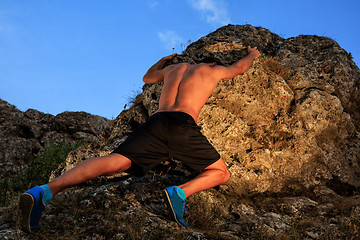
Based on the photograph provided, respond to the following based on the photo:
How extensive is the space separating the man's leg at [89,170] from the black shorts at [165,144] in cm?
10

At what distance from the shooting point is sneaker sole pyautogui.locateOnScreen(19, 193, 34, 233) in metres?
2.49

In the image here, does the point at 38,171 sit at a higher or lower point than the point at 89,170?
higher

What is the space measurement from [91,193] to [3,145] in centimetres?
631

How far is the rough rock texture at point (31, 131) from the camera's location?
8383mm

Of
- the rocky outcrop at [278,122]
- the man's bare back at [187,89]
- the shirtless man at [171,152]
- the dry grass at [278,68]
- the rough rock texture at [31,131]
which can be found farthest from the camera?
the rough rock texture at [31,131]

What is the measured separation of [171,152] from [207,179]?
56 cm

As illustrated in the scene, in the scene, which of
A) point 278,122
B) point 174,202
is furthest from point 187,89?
point 278,122

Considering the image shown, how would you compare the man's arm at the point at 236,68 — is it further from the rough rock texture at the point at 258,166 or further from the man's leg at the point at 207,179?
the man's leg at the point at 207,179

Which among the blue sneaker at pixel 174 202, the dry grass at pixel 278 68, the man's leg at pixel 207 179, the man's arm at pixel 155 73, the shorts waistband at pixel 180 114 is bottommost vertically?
the blue sneaker at pixel 174 202

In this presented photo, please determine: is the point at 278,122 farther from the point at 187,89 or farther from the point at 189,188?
the point at 189,188

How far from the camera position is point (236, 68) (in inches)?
171

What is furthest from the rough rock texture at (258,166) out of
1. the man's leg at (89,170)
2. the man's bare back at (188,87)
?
the man's bare back at (188,87)

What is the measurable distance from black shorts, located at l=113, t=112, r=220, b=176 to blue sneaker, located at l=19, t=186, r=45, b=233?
2.83 feet

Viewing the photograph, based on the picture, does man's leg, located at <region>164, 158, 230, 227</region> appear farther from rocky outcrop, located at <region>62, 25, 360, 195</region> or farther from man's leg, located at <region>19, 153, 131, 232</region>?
rocky outcrop, located at <region>62, 25, 360, 195</region>
